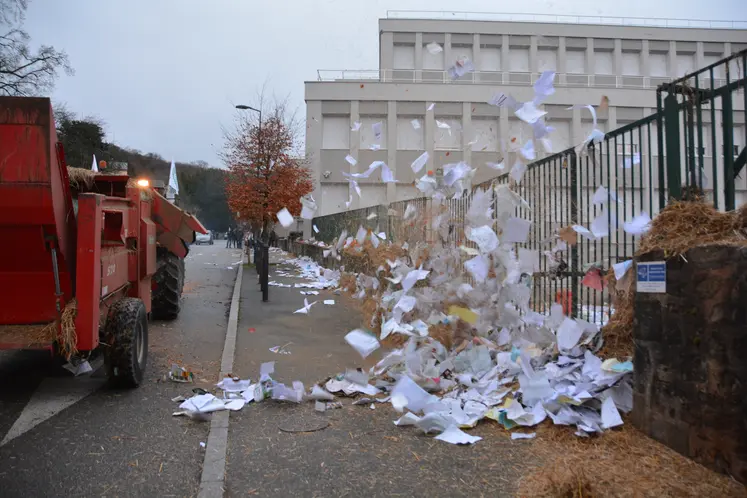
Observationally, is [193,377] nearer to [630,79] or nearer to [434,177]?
[434,177]

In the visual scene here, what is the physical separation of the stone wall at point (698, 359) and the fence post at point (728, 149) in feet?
2.26

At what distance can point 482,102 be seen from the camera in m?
32.2

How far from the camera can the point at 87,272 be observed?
4.59 meters

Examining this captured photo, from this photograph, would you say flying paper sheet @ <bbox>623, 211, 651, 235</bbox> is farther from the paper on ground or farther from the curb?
the curb

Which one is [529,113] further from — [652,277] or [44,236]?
[44,236]

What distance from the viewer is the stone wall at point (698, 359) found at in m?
3.14

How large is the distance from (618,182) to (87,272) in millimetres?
5324

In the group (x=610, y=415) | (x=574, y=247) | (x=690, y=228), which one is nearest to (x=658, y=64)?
(x=574, y=247)

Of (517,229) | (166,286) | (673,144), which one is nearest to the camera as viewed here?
(673,144)

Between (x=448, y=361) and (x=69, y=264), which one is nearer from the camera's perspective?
(x=69, y=264)

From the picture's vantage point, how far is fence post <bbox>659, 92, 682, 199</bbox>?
4.20 meters

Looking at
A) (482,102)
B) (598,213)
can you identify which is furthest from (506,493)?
(482,102)

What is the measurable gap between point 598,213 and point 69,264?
525cm

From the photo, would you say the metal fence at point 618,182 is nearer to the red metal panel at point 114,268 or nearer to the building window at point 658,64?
the red metal panel at point 114,268
